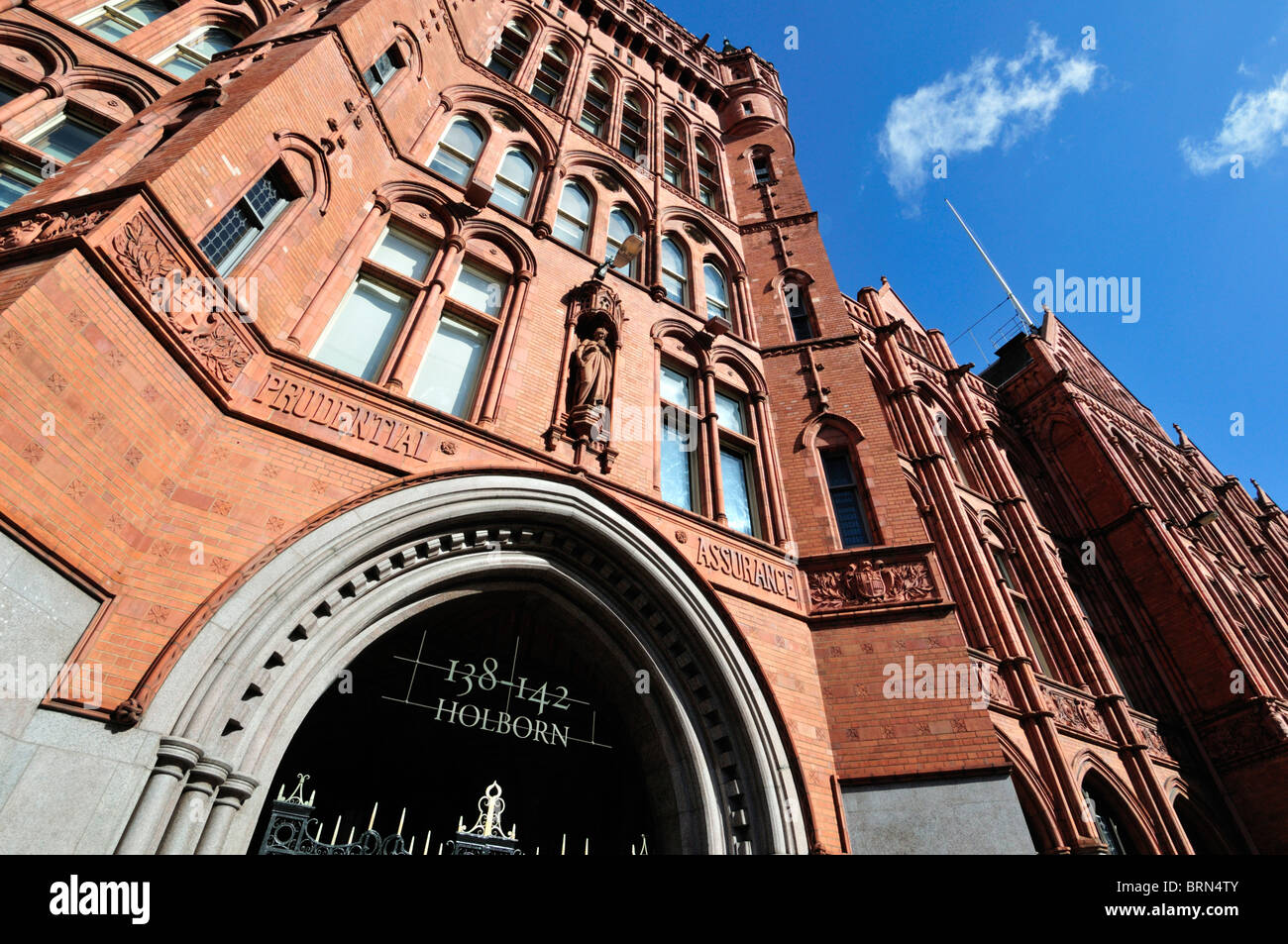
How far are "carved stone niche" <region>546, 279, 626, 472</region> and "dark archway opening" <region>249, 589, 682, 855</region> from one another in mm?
2030

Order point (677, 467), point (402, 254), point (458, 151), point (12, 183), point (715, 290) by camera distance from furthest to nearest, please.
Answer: point (715, 290) < point (458, 151) < point (677, 467) < point (402, 254) < point (12, 183)

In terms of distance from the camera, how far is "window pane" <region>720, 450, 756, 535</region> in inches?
367

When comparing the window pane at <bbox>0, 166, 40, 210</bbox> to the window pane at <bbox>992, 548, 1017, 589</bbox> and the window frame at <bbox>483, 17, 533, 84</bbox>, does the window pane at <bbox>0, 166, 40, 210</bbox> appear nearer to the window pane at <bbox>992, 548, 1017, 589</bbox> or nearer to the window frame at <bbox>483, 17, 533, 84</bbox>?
the window frame at <bbox>483, 17, 533, 84</bbox>

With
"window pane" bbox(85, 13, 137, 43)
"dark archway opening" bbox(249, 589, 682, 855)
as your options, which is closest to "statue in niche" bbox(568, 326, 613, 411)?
"dark archway opening" bbox(249, 589, 682, 855)

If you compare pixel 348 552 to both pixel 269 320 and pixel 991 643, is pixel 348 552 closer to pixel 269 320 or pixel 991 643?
pixel 269 320

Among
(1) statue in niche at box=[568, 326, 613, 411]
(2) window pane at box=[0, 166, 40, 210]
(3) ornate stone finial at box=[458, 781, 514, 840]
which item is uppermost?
(2) window pane at box=[0, 166, 40, 210]

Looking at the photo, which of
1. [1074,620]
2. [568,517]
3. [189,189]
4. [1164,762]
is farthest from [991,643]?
[189,189]

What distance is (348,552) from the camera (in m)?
5.43

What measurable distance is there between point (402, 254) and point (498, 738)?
6444 mm

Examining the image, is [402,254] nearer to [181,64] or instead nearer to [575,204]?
[575,204]

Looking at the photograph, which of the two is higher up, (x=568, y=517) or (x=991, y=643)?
(x=991, y=643)

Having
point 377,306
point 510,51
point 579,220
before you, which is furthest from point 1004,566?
point 510,51

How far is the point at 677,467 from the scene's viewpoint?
9.42 meters
